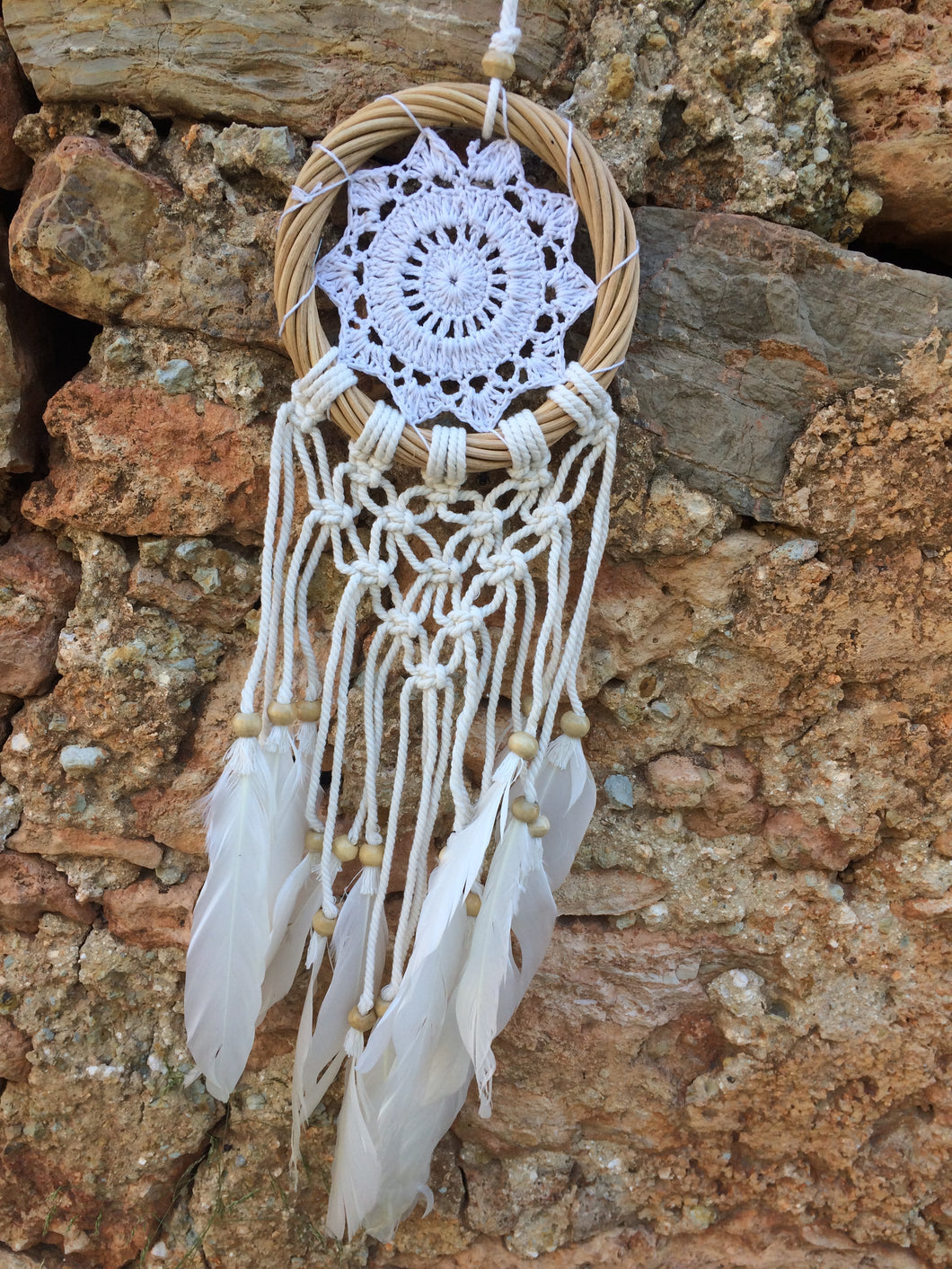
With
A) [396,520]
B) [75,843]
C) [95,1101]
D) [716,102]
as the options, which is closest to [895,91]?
[716,102]

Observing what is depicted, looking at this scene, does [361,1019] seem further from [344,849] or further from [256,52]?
[256,52]

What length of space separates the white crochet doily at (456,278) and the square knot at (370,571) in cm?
18

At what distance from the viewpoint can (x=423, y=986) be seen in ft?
3.25

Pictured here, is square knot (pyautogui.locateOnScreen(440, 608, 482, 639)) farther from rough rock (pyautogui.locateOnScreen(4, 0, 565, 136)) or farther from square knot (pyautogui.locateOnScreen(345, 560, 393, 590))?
rough rock (pyautogui.locateOnScreen(4, 0, 565, 136))

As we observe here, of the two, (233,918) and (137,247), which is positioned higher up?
(137,247)

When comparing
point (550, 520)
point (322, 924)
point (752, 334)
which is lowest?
point (322, 924)

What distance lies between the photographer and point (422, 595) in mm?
1077

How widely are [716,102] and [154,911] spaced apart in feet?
4.27


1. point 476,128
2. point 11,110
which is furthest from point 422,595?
point 11,110

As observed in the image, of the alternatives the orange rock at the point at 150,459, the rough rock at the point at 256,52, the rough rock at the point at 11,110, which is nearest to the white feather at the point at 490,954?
the orange rock at the point at 150,459

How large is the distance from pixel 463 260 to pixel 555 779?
0.64 m

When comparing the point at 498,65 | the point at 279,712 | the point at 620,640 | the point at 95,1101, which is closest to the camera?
the point at 498,65

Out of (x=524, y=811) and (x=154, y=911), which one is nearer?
(x=524, y=811)

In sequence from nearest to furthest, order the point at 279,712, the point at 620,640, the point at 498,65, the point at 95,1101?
the point at 498,65, the point at 279,712, the point at 620,640, the point at 95,1101
